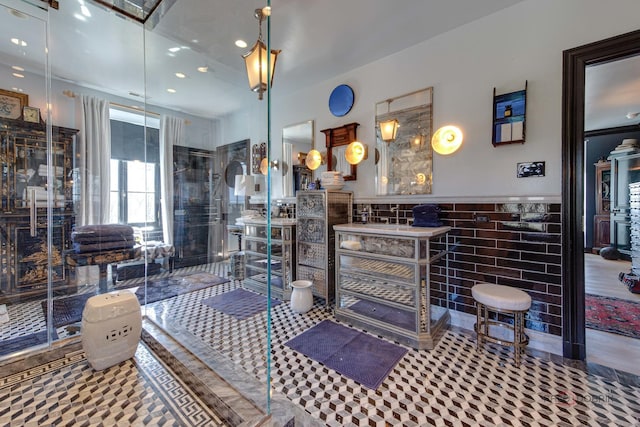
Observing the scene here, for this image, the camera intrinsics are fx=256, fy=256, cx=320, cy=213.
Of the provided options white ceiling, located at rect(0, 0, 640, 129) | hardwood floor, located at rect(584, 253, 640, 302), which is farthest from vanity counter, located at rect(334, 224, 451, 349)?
hardwood floor, located at rect(584, 253, 640, 302)

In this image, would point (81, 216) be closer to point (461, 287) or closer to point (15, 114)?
point (15, 114)

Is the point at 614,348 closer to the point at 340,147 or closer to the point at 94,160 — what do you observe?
the point at 340,147

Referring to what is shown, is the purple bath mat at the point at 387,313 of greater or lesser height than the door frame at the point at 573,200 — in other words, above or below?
below

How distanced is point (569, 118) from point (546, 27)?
2.56 ft

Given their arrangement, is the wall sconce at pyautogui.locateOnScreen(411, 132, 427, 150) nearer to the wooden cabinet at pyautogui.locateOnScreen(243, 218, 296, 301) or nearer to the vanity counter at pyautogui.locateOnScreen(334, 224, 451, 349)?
the vanity counter at pyautogui.locateOnScreen(334, 224, 451, 349)

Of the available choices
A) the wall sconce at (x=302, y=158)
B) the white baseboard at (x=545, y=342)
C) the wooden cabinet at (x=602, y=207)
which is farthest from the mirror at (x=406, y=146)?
the wooden cabinet at (x=602, y=207)

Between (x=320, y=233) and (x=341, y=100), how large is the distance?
1755mm

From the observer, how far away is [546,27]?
2078mm

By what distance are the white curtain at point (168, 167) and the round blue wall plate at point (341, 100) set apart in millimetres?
2470

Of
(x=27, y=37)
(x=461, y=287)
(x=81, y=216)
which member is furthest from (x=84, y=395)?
(x=27, y=37)

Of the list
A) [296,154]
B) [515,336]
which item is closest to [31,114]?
[296,154]

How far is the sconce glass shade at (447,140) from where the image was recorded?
249 centimetres

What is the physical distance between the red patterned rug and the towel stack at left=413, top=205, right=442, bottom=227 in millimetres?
1783

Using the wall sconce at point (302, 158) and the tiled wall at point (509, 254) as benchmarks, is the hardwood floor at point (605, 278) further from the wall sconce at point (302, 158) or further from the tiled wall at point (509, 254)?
the wall sconce at point (302, 158)
